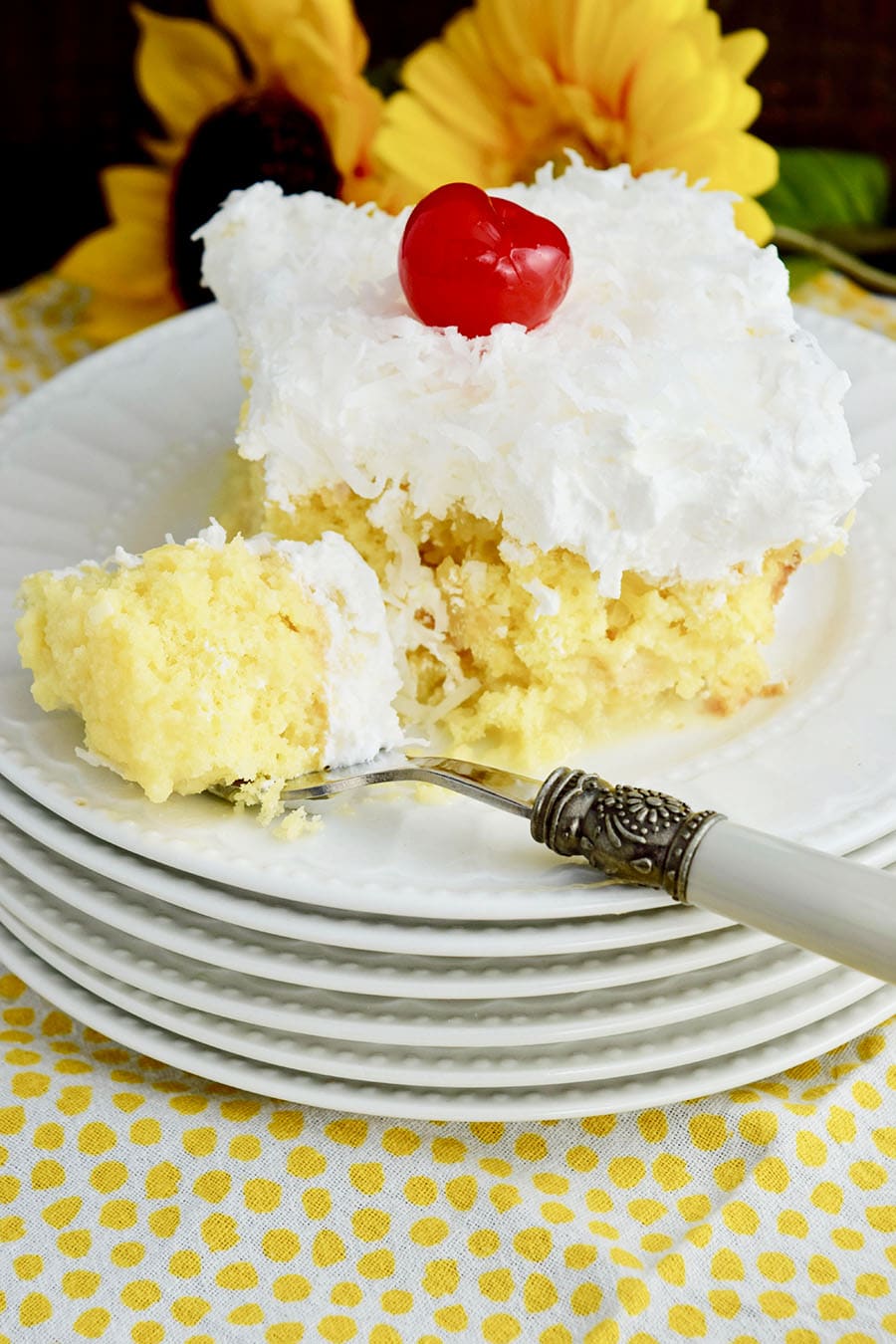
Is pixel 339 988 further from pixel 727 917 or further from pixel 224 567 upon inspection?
pixel 224 567

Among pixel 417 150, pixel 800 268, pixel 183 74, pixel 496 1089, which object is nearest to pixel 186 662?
pixel 496 1089

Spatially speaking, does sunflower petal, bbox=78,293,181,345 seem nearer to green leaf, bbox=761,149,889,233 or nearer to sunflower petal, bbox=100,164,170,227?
sunflower petal, bbox=100,164,170,227

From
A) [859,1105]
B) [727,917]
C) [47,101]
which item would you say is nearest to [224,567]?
[727,917]

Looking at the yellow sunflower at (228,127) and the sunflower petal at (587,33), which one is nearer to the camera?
the sunflower petal at (587,33)

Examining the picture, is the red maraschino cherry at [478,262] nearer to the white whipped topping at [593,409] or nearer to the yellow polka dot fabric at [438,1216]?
the white whipped topping at [593,409]

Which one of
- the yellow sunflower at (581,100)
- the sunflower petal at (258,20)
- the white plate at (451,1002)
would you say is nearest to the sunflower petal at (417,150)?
the yellow sunflower at (581,100)

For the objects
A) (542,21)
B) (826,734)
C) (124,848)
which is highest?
(542,21)

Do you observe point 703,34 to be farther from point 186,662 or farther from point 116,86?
point 116,86
